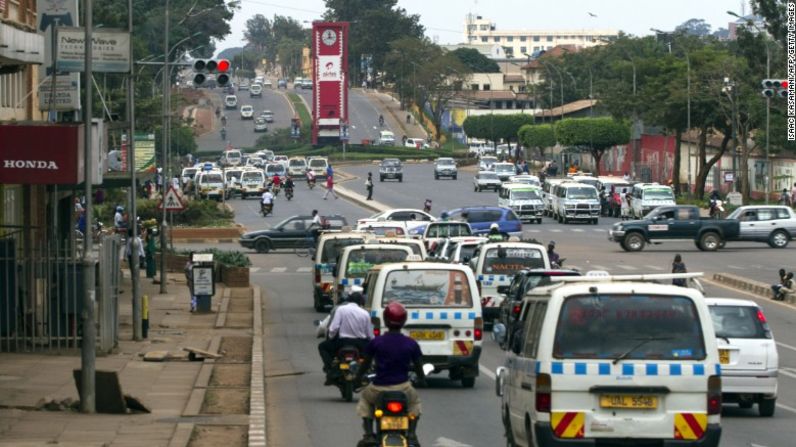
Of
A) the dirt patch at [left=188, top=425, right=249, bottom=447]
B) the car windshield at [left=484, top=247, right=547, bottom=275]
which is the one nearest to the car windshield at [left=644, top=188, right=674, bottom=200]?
the car windshield at [left=484, top=247, right=547, bottom=275]

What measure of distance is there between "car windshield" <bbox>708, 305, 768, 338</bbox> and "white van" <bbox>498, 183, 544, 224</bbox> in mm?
51570

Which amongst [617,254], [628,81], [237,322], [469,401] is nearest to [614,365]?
[469,401]

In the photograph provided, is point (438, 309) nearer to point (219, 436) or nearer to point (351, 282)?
point (219, 436)

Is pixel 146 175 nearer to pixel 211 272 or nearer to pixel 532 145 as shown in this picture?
pixel 211 272

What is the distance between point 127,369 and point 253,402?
6.09m

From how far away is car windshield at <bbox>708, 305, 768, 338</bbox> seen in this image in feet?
68.4

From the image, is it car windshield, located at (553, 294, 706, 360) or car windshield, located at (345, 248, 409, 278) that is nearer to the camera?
car windshield, located at (553, 294, 706, 360)

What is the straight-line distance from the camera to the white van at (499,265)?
31453 mm

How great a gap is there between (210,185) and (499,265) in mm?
56646

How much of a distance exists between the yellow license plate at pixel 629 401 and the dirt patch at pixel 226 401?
8160 millimetres

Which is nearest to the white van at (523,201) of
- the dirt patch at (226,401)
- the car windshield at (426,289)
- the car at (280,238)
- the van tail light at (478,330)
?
the car at (280,238)

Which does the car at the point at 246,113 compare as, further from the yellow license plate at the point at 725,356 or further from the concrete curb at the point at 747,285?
the yellow license plate at the point at 725,356

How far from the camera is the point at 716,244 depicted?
56688 millimetres

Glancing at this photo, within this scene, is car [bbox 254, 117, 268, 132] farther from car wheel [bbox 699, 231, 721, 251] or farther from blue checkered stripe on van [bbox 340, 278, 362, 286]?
blue checkered stripe on van [bbox 340, 278, 362, 286]
